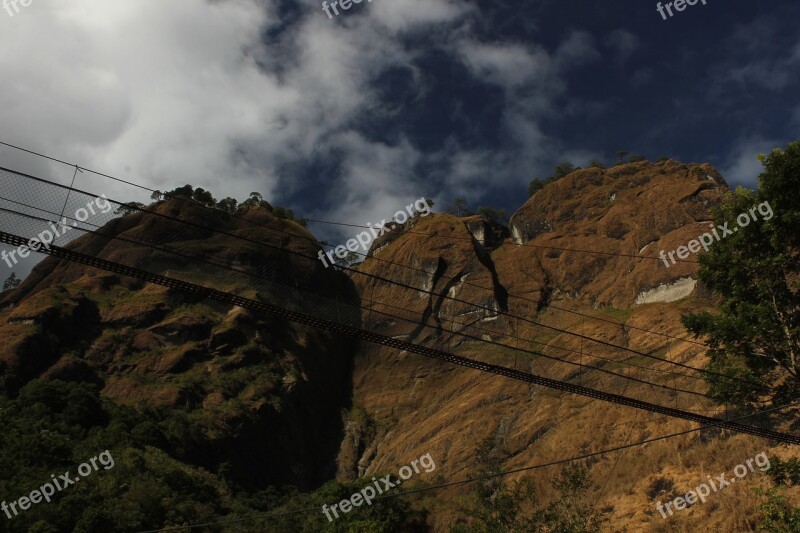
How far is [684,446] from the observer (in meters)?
44.8

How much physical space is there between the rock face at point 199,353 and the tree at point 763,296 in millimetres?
50961

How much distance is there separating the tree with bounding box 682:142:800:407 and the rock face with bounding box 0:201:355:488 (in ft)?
167

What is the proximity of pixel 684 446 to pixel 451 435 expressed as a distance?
1122 inches

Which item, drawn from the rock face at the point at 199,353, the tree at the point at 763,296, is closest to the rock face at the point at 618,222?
the rock face at the point at 199,353

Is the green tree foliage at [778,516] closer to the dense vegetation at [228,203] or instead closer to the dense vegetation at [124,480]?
the dense vegetation at [124,480]

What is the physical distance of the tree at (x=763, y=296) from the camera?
824 inches

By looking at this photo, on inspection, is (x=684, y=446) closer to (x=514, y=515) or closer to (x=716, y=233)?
(x=514, y=515)

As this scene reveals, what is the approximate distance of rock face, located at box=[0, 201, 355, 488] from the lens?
250 ft

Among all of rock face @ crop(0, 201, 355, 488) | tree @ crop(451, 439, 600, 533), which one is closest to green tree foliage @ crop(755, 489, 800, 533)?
tree @ crop(451, 439, 600, 533)

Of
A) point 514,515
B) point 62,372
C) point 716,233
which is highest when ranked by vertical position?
point 62,372

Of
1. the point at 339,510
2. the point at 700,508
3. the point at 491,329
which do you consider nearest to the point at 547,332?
the point at 491,329

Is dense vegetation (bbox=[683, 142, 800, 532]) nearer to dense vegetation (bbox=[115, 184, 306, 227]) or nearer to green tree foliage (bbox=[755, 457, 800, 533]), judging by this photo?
green tree foliage (bbox=[755, 457, 800, 533])

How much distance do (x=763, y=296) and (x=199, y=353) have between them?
74.6m

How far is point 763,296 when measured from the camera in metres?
21.9
